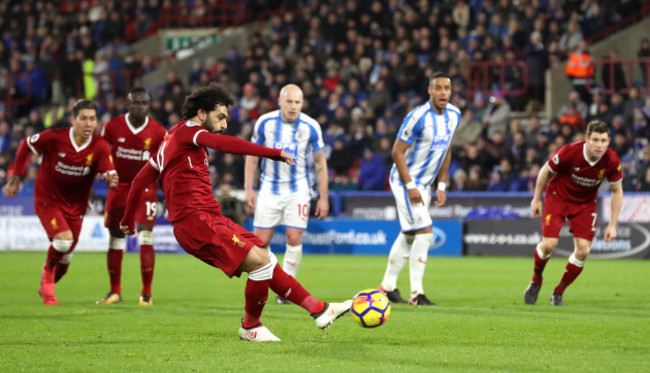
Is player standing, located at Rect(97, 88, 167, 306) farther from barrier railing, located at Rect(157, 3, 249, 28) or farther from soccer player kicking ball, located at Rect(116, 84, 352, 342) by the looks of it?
barrier railing, located at Rect(157, 3, 249, 28)

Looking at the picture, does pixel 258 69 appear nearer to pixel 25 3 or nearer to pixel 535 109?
pixel 535 109

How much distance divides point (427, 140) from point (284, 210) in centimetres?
194

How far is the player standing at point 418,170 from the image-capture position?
11.1 m

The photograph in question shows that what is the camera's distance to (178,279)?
613 inches

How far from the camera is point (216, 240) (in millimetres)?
7520

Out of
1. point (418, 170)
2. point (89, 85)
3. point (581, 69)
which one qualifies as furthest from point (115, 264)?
point (89, 85)

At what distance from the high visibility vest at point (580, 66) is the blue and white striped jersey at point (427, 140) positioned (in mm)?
13252

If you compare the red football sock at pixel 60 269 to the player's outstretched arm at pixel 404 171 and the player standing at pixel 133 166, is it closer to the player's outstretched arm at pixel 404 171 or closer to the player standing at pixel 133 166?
the player standing at pixel 133 166

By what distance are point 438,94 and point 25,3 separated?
28423 millimetres

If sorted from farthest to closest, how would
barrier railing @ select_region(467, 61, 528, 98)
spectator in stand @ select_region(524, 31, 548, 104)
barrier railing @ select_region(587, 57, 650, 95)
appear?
barrier railing @ select_region(467, 61, 528, 98) → spectator in stand @ select_region(524, 31, 548, 104) → barrier railing @ select_region(587, 57, 650, 95)

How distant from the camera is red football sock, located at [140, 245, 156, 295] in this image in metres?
11.4

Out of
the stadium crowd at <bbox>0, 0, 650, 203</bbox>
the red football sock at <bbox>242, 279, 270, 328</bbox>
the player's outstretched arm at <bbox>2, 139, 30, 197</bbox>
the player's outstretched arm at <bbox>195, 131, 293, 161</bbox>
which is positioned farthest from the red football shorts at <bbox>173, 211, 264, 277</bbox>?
the stadium crowd at <bbox>0, 0, 650, 203</bbox>

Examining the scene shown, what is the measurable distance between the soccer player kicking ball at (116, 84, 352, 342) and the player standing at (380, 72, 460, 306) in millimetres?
3651

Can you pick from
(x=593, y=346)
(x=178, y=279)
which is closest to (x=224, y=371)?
(x=593, y=346)
